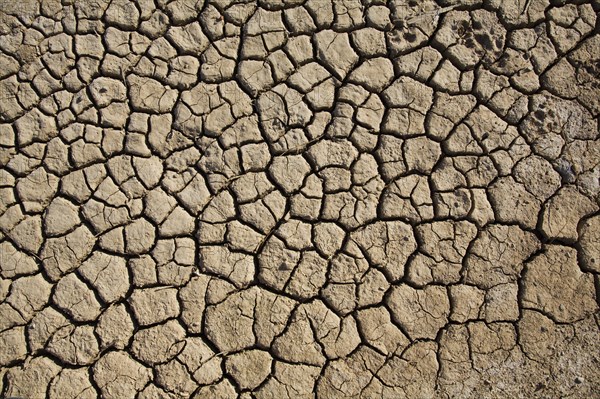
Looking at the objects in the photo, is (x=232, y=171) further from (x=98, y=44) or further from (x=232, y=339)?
(x=98, y=44)

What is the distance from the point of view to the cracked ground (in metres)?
3.04

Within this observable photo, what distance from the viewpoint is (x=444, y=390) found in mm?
2969

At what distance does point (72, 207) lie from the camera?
3354mm

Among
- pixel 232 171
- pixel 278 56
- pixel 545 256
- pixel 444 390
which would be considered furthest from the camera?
pixel 278 56

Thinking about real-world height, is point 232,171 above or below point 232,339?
above

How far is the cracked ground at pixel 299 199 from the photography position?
119 inches

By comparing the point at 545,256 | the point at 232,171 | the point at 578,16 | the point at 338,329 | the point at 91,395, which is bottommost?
the point at 91,395

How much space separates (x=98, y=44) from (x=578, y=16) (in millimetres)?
2961

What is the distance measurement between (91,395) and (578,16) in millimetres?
3514

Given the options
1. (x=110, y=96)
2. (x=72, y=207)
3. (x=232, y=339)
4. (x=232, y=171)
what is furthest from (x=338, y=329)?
(x=110, y=96)

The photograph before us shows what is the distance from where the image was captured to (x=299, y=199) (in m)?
3.33

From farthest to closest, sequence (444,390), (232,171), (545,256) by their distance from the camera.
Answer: (232,171) < (545,256) < (444,390)

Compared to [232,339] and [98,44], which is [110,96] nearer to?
[98,44]

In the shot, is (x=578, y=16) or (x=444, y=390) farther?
(x=578, y=16)
